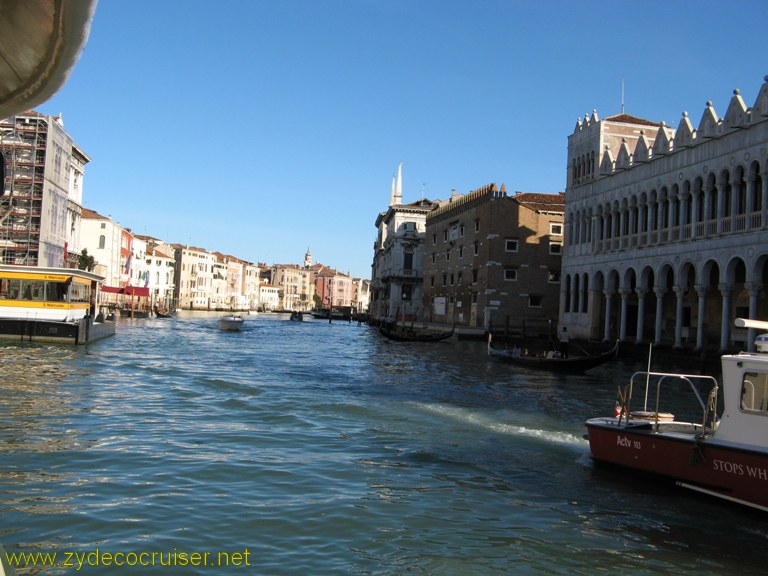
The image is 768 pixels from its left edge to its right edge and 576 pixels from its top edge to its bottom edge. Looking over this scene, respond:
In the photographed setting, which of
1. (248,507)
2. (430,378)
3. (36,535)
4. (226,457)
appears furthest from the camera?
(430,378)

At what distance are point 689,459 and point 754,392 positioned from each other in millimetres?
1004

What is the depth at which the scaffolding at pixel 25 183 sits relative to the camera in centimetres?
4244

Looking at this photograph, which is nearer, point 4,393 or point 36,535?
point 36,535

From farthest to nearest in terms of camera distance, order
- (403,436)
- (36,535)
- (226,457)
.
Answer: (403,436) < (226,457) < (36,535)

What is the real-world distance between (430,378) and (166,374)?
694 cm

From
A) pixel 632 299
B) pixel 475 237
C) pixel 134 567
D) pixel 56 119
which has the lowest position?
pixel 134 567

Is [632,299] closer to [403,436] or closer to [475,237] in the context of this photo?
[475,237]

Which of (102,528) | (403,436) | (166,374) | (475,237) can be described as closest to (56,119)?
(475,237)

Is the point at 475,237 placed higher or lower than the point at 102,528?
higher

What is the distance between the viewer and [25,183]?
43094 millimetres

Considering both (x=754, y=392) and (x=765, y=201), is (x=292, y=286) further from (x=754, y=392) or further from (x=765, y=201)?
(x=754, y=392)

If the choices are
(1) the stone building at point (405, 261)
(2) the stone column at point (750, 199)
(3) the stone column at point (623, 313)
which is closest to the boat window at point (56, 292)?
(3) the stone column at point (623, 313)

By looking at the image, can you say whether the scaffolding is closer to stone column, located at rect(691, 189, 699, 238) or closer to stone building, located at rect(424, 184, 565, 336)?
stone building, located at rect(424, 184, 565, 336)

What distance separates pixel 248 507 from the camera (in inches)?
264
